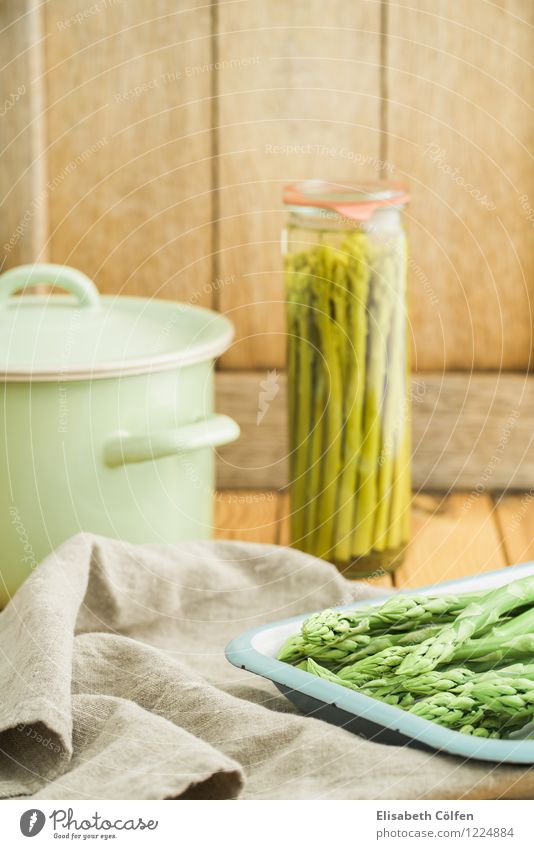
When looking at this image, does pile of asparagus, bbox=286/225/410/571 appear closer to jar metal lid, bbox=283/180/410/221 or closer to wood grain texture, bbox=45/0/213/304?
jar metal lid, bbox=283/180/410/221

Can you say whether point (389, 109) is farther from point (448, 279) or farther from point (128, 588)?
point (128, 588)

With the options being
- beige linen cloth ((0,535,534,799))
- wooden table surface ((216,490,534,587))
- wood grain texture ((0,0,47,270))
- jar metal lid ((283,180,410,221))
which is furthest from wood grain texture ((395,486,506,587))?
wood grain texture ((0,0,47,270))

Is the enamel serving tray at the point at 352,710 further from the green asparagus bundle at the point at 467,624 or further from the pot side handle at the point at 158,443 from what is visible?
the pot side handle at the point at 158,443

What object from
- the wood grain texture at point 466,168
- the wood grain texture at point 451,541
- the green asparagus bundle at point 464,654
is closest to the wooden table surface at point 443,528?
the wood grain texture at point 451,541

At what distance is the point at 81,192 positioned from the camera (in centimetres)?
87

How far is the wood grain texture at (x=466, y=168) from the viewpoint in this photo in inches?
32.9

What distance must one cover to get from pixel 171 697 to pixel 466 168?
49 centimetres

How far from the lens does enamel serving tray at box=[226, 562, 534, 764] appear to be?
17.3 inches

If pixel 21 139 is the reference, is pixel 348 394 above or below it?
below

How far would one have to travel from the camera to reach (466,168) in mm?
858

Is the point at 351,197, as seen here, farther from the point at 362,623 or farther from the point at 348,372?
the point at 362,623

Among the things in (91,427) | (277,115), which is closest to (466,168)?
(277,115)
